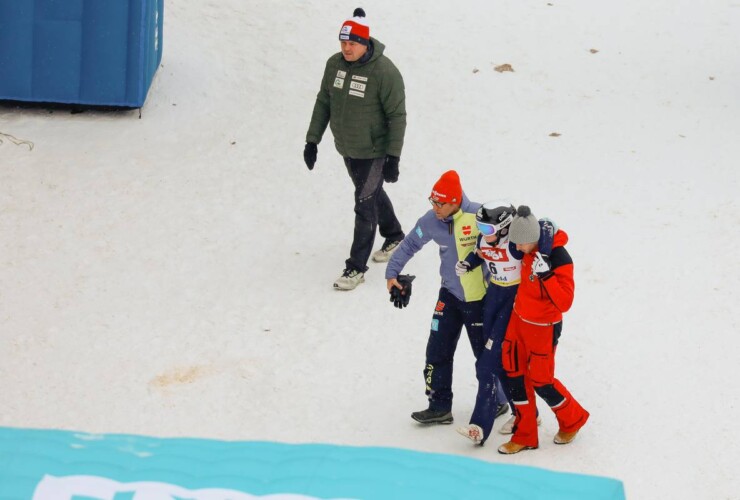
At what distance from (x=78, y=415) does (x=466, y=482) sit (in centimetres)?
351

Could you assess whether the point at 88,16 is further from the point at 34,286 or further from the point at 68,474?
the point at 68,474

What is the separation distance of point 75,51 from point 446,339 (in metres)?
6.05

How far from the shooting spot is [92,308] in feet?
27.0

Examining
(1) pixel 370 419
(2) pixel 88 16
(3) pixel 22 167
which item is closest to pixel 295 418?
(1) pixel 370 419

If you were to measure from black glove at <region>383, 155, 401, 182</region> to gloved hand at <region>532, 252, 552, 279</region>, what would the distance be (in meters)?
2.61

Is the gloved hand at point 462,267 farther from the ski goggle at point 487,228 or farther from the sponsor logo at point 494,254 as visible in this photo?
the ski goggle at point 487,228

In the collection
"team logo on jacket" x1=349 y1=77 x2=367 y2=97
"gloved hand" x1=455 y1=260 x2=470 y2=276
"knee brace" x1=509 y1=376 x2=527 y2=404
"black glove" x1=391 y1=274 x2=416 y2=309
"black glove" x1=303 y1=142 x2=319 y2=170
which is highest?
"team logo on jacket" x1=349 y1=77 x2=367 y2=97

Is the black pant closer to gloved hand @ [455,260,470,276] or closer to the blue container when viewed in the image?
gloved hand @ [455,260,470,276]

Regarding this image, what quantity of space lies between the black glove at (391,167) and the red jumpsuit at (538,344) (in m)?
2.41

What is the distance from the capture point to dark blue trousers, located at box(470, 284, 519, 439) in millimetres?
6406

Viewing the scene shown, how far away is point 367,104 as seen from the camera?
8352mm

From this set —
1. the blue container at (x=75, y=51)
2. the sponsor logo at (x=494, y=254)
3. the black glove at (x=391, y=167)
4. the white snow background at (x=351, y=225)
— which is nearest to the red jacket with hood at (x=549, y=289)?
the sponsor logo at (x=494, y=254)

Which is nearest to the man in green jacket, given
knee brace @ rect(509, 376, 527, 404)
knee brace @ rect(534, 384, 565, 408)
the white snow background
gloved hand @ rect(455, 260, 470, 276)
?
the white snow background

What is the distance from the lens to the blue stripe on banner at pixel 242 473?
13.3 ft
